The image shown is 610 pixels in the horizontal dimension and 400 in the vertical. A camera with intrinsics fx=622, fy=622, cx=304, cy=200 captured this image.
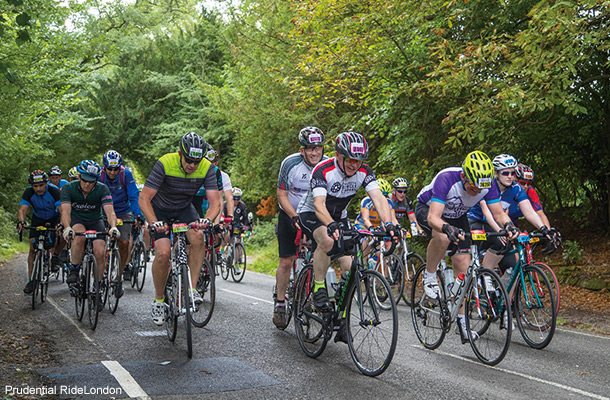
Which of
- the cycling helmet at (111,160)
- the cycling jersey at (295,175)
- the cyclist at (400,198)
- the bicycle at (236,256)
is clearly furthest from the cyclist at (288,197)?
the bicycle at (236,256)

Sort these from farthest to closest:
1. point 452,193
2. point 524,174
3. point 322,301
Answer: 1. point 524,174
2. point 452,193
3. point 322,301

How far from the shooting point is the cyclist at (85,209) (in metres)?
8.77

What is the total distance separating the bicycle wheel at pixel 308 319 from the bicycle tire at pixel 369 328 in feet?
1.45

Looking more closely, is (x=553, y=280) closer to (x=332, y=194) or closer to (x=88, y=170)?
(x=332, y=194)

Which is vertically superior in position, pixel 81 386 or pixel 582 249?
pixel 582 249

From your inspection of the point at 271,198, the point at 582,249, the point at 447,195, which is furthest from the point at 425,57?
the point at 271,198

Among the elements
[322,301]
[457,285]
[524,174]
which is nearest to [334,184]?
[322,301]

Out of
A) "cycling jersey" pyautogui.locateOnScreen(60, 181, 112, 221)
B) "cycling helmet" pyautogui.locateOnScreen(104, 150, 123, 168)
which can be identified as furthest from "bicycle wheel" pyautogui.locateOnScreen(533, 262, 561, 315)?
"cycling helmet" pyautogui.locateOnScreen(104, 150, 123, 168)

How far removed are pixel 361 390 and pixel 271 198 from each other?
22549 millimetres

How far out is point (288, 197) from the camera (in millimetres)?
8031

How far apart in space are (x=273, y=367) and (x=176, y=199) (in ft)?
8.14

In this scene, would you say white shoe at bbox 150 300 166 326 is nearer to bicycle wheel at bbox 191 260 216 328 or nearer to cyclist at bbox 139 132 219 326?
cyclist at bbox 139 132 219 326

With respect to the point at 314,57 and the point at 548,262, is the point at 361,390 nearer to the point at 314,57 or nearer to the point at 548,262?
the point at 548,262

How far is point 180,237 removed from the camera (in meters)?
6.99
